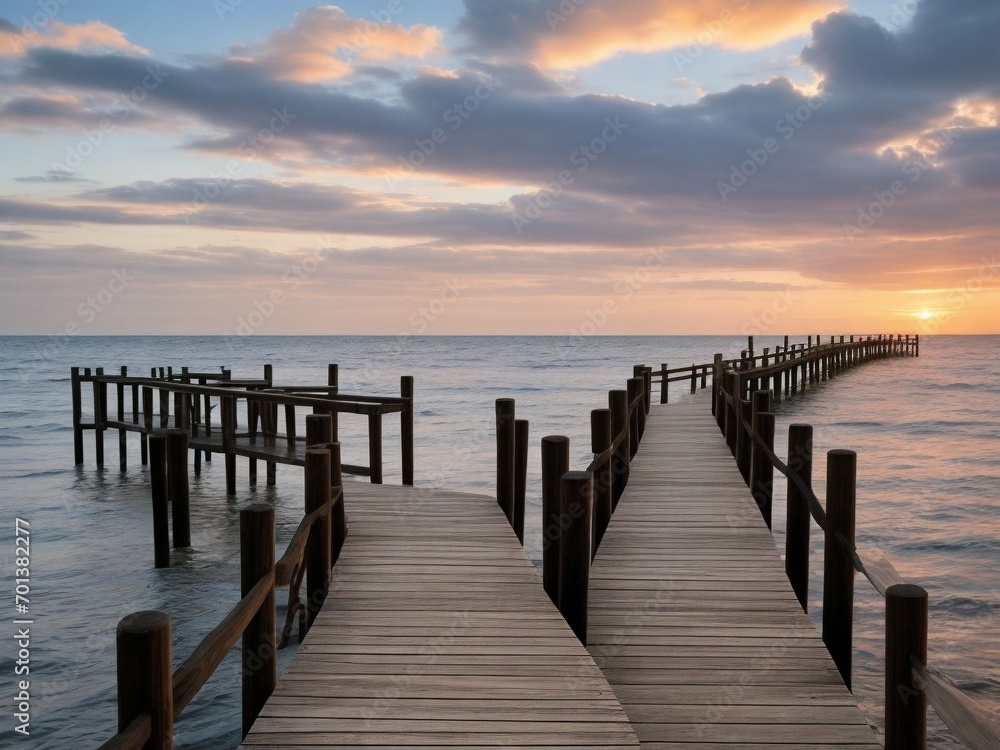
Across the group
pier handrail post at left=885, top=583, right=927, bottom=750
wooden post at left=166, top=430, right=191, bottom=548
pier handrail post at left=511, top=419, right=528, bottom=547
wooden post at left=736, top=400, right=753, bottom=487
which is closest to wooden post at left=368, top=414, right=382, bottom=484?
pier handrail post at left=511, top=419, right=528, bottom=547

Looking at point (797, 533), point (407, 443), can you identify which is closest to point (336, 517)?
point (407, 443)

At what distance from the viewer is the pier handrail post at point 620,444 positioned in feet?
29.9

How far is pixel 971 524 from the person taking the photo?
46.3 ft

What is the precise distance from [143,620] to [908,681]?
258cm

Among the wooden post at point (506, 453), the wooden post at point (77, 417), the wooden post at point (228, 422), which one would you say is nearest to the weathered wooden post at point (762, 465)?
the wooden post at point (506, 453)

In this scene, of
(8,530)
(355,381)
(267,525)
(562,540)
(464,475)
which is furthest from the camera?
(355,381)

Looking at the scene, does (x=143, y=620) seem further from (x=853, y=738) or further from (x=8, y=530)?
(x=8, y=530)

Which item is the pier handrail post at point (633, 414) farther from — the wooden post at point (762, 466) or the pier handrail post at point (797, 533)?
the pier handrail post at point (797, 533)

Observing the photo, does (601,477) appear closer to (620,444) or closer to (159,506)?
(620,444)

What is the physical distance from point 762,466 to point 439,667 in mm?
5319

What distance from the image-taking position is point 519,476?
8625mm

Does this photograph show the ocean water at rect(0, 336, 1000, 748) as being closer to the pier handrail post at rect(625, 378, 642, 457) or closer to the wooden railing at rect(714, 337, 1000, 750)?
the wooden railing at rect(714, 337, 1000, 750)

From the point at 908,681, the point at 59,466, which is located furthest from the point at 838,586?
the point at 59,466

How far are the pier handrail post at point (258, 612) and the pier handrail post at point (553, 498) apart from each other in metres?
2.16
